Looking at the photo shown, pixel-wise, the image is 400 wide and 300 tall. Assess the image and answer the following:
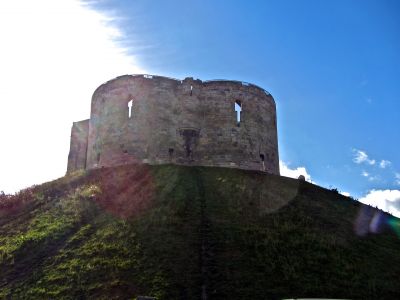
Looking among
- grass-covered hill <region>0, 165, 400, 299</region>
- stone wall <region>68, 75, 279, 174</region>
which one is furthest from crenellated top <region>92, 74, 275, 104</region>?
grass-covered hill <region>0, 165, 400, 299</region>

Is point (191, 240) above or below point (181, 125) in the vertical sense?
below

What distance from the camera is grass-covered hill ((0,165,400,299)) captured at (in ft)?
54.5

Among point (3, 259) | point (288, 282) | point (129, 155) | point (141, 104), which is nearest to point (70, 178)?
point (129, 155)

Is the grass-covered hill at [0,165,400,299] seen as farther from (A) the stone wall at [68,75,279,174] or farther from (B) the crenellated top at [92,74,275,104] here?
(B) the crenellated top at [92,74,275,104]

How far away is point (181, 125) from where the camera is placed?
32750 millimetres

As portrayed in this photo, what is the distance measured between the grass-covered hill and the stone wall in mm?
2868

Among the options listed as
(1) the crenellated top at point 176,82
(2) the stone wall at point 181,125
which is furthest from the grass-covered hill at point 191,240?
(1) the crenellated top at point 176,82

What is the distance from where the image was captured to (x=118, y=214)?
23.1 meters

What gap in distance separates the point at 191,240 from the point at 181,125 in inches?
564

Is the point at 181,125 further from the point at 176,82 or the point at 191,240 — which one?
the point at 191,240

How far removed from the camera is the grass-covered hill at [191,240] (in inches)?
654

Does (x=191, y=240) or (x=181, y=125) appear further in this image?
(x=181, y=125)

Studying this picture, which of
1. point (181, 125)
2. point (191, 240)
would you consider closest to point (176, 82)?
point (181, 125)

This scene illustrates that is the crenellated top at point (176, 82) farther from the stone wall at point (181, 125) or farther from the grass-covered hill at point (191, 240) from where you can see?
the grass-covered hill at point (191, 240)
